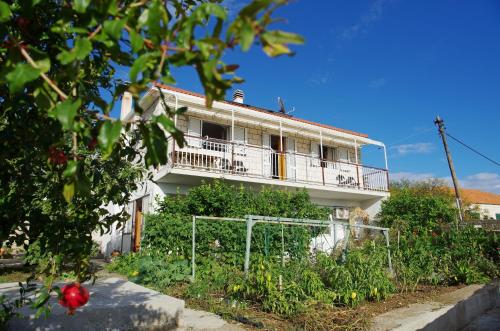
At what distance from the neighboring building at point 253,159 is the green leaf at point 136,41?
9.90 m

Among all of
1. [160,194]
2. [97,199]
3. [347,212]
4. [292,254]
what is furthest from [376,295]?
[347,212]

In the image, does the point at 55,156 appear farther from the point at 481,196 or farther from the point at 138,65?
the point at 481,196

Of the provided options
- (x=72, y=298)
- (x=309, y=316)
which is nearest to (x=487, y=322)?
(x=309, y=316)

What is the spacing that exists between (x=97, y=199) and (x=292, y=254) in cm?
629

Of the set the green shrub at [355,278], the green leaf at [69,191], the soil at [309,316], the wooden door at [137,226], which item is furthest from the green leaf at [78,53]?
the wooden door at [137,226]

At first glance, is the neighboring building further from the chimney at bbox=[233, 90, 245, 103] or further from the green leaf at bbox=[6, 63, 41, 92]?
the green leaf at bbox=[6, 63, 41, 92]

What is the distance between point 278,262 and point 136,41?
5939 millimetres

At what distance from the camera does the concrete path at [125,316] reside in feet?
11.8

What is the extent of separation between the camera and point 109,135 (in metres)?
1.09

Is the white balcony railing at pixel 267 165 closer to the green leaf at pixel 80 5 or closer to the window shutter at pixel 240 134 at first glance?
the window shutter at pixel 240 134

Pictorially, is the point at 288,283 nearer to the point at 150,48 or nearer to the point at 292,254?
the point at 292,254

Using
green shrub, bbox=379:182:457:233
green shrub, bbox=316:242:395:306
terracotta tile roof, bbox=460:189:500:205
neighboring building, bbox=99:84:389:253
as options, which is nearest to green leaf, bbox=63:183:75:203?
green shrub, bbox=316:242:395:306

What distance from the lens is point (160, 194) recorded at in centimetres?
1248

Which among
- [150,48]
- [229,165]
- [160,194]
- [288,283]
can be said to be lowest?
[288,283]
